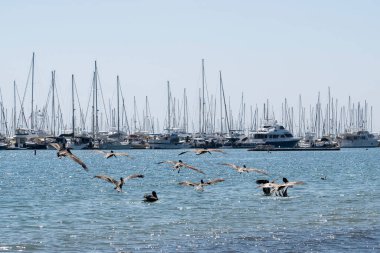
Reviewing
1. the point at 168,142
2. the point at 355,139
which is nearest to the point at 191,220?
the point at 168,142

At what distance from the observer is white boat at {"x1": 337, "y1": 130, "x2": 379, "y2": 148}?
593 ft

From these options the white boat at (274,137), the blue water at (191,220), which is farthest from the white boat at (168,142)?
the blue water at (191,220)

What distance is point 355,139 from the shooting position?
181 meters

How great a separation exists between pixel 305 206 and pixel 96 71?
98.9 metres

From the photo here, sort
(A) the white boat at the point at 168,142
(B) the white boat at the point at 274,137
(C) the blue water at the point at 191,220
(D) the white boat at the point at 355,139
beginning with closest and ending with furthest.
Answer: (C) the blue water at the point at 191,220 < (B) the white boat at the point at 274,137 < (A) the white boat at the point at 168,142 < (D) the white boat at the point at 355,139

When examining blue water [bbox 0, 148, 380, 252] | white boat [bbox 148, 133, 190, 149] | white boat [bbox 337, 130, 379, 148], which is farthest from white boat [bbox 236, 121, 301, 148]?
blue water [bbox 0, 148, 380, 252]

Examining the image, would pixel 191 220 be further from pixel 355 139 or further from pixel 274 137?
pixel 355 139

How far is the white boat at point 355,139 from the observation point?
181m

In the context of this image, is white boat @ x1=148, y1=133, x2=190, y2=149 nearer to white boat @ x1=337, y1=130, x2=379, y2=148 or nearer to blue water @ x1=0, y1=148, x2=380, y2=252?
white boat @ x1=337, y1=130, x2=379, y2=148

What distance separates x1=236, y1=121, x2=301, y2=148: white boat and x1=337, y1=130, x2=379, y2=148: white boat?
19209 millimetres

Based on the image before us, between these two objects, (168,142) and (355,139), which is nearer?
(168,142)

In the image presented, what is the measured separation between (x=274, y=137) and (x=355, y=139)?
27.0 metres

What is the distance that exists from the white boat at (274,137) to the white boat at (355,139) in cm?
1921

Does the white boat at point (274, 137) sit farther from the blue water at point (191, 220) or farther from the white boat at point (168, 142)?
the blue water at point (191, 220)
